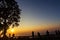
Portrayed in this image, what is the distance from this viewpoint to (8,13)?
3409 cm

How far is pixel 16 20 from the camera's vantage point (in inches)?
1411

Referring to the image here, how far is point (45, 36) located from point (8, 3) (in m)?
16.3

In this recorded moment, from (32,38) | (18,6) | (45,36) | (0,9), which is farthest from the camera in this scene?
(18,6)

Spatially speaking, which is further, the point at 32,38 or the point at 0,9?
the point at 0,9

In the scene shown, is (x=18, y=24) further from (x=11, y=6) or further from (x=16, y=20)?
(x=11, y=6)

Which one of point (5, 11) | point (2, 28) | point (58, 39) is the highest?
point (5, 11)

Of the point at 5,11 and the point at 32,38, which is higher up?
the point at 5,11

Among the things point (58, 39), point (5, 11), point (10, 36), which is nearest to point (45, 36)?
point (58, 39)

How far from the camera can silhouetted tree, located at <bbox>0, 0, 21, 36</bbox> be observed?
1328 inches

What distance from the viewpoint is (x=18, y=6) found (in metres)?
35.6

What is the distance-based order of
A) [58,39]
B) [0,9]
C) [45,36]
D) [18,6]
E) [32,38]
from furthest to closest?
[18,6] < [0,9] < [32,38] < [45,36] < [58,39]

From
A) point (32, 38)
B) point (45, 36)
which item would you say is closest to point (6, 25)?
point (32, 38)

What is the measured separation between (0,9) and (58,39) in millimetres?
17756

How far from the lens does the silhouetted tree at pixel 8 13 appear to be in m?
33.7
